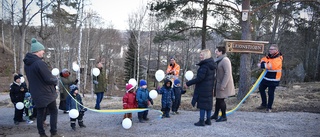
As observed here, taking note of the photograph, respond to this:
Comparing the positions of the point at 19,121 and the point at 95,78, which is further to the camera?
the point at 95,78

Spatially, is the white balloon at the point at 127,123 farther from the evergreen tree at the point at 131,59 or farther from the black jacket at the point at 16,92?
the evergreen tree at the point at 131,59

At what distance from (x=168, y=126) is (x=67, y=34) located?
22.6m

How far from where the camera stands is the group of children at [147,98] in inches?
263

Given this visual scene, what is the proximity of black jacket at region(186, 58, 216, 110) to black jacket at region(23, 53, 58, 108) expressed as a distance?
3179 mm

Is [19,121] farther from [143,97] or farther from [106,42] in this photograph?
[106,42]

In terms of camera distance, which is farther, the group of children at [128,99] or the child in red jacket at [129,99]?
the child in red jacket at [129,99]

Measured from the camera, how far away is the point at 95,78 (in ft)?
29.1

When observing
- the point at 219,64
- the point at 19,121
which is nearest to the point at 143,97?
the point at 219,64

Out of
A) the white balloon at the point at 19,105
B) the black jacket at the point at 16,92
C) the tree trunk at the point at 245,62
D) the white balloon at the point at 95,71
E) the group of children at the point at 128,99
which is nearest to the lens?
the group of children at the point at 128,99

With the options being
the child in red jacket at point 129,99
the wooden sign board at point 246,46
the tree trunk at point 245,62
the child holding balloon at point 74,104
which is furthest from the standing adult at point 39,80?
the tree trunk at point 245,62

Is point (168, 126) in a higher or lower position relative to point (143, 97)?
lower

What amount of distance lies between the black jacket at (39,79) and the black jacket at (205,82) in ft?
10.4

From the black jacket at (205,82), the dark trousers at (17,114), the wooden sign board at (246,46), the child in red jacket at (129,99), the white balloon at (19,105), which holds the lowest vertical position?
the dark trousers at (17,114)

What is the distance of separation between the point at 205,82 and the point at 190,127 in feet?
3.86
